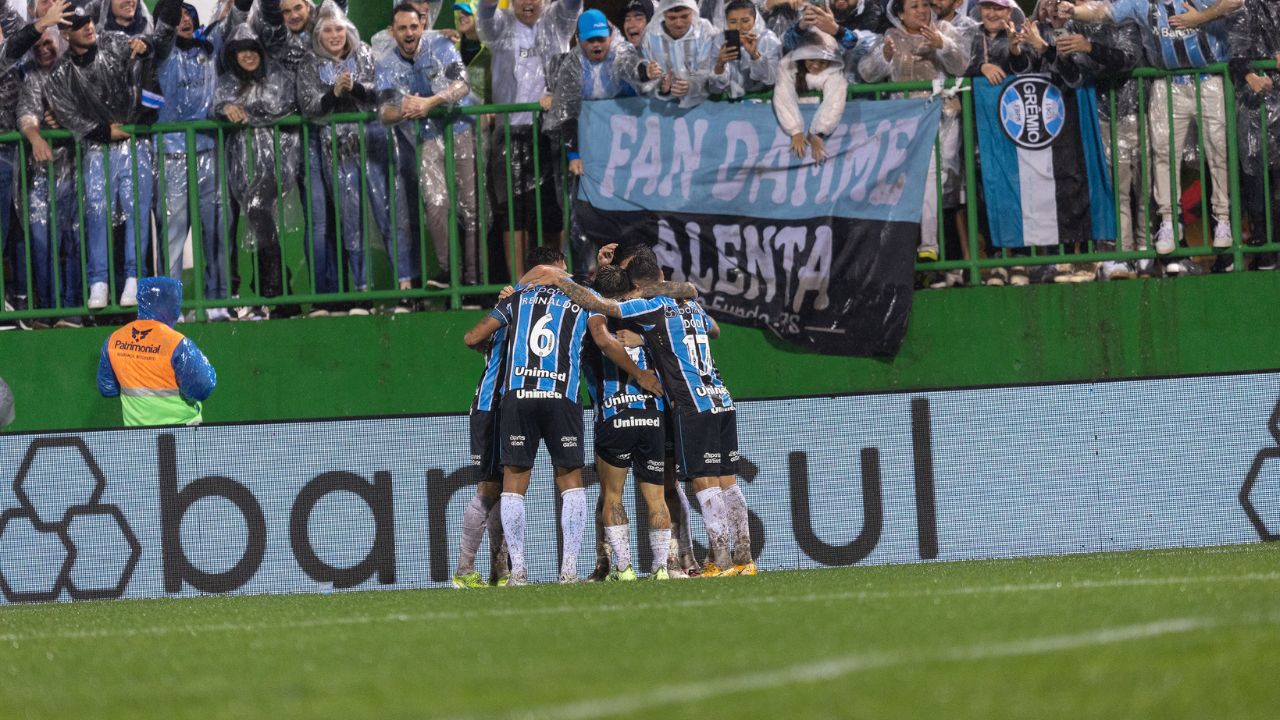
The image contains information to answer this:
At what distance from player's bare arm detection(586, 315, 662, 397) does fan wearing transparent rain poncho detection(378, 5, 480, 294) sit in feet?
9.10

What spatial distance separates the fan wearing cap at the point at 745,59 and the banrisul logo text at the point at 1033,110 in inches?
64.4

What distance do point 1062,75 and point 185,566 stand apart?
6.78m

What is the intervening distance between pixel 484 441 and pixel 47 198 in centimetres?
464

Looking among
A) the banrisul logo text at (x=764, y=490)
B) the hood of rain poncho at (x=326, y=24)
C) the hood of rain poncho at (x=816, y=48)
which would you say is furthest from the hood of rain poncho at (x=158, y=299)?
the hood of rain poncho at (x=816, y=48)

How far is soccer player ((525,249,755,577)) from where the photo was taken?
1005cm

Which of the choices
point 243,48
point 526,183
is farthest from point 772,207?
point 243,48

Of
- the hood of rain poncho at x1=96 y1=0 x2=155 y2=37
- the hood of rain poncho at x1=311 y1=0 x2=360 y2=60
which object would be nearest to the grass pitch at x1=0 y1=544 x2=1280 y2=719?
the hood of rain poncho at x1=311 y1=0 x2=360 y2=60

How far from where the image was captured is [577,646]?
5430 mm

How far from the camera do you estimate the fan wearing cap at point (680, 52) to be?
485 inches

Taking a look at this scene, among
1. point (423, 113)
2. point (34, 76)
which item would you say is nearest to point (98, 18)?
point (34, 76)

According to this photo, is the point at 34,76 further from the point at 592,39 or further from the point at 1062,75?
the point at 1062,75

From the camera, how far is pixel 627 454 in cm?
1012

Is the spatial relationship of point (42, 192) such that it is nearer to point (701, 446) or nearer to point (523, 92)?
point (523, 92)

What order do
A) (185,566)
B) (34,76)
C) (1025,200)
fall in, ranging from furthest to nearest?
(34,76)
(1025,200)
(185,566)
